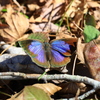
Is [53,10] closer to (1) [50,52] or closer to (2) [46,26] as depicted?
(2) [46,26]

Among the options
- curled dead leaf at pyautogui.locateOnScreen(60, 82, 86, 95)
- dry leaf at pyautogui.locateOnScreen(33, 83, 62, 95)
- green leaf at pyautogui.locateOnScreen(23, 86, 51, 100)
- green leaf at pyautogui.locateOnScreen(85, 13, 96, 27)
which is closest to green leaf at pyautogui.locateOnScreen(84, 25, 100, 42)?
green leaf at pyautogui.locateOnScreen(85, 13, 96, 27)

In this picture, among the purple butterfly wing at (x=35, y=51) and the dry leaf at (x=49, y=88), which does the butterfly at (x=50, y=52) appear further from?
the dry leaf at (x=49, y=88)

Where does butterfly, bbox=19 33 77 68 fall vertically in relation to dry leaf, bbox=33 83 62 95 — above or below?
above

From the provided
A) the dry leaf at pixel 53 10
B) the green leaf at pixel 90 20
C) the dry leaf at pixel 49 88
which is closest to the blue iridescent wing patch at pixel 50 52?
the dry leaf at pixel 49 88

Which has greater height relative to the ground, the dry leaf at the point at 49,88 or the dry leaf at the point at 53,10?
the dry leaf at the point at 53,10

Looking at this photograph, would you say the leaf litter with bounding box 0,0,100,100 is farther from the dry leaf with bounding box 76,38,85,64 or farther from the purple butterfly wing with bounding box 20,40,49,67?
the purple butterfly wing with bounding box 20,40,49,67

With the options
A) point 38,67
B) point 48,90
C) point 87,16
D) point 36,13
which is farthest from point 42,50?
point 36,13
